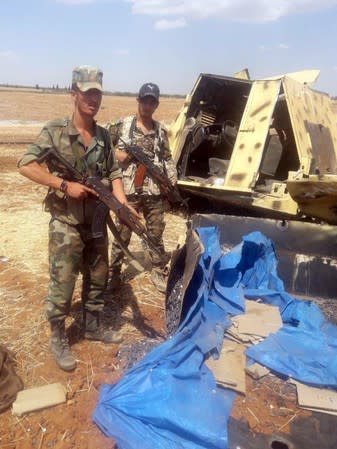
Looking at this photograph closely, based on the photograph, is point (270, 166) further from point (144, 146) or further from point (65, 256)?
point (65, 256)

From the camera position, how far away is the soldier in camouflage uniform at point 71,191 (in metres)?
2.89

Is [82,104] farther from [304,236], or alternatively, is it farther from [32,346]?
[304,236]

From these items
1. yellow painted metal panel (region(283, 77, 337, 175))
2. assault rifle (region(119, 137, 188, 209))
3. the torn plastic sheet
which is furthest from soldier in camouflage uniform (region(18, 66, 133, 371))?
yellow painted metal panel (region(283, 77, 337, 175))

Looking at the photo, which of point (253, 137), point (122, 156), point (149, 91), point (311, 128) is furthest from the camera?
point (311, 128)

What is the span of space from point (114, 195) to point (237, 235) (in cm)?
176

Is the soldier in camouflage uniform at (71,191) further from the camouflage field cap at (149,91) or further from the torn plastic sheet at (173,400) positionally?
the camouflage field cap at (149,91)

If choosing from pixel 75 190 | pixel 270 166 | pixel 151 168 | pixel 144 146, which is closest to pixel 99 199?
pixel 75 190

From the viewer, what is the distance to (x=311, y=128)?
→ 6.26 m

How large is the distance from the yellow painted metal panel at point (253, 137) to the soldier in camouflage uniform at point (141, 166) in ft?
5.18

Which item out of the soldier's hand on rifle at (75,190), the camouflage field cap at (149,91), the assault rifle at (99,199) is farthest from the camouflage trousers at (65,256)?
the camouflage field cap at (149,91)

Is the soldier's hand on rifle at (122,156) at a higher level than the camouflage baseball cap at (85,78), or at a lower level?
lower

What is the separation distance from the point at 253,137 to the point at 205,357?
3.67 metres

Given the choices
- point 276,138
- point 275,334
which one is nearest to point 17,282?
point 275,334

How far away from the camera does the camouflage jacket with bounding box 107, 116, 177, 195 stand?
4250mm
